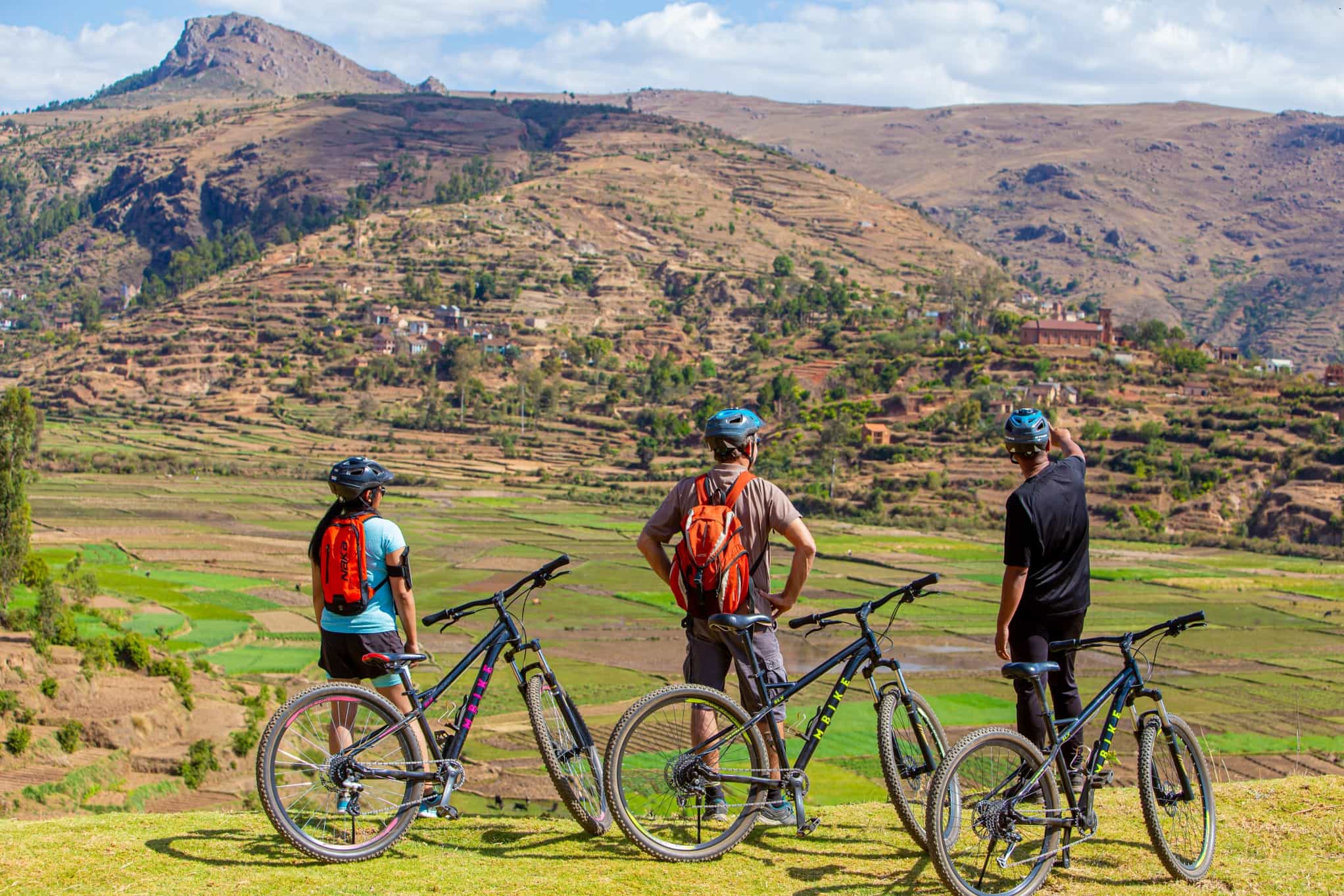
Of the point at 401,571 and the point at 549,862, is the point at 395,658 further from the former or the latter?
the point at 549,862

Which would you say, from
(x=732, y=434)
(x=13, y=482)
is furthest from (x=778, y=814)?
(x=13, y=482)

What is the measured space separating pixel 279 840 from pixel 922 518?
69361 millimetres

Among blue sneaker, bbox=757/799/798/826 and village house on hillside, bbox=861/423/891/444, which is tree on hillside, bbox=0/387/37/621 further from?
village house on hillside, bbox=861/423/891/444

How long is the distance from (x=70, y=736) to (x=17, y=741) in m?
1.32

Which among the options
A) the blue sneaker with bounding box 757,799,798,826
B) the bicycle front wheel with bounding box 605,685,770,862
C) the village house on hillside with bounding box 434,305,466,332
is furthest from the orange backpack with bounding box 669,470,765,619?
the village house on hillside with bounding box 434,305,466,332

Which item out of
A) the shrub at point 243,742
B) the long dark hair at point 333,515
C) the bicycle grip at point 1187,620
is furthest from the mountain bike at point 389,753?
the shrub at point 243,742

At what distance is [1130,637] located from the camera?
634cm

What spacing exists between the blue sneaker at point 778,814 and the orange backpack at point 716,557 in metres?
0.95

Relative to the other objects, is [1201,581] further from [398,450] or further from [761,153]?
[761,153]

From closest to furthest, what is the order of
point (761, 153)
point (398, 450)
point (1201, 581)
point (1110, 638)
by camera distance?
point (1110, 638) < point (1201, 581) < point (398, 450) < point (761, 153)

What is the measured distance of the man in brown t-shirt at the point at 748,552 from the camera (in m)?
6.52

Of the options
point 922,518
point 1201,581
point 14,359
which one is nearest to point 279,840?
point 1201,581

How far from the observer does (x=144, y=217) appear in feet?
652

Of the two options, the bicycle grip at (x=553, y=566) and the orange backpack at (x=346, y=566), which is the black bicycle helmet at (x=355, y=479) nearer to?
the orange backpack at (x=346, y=566)
